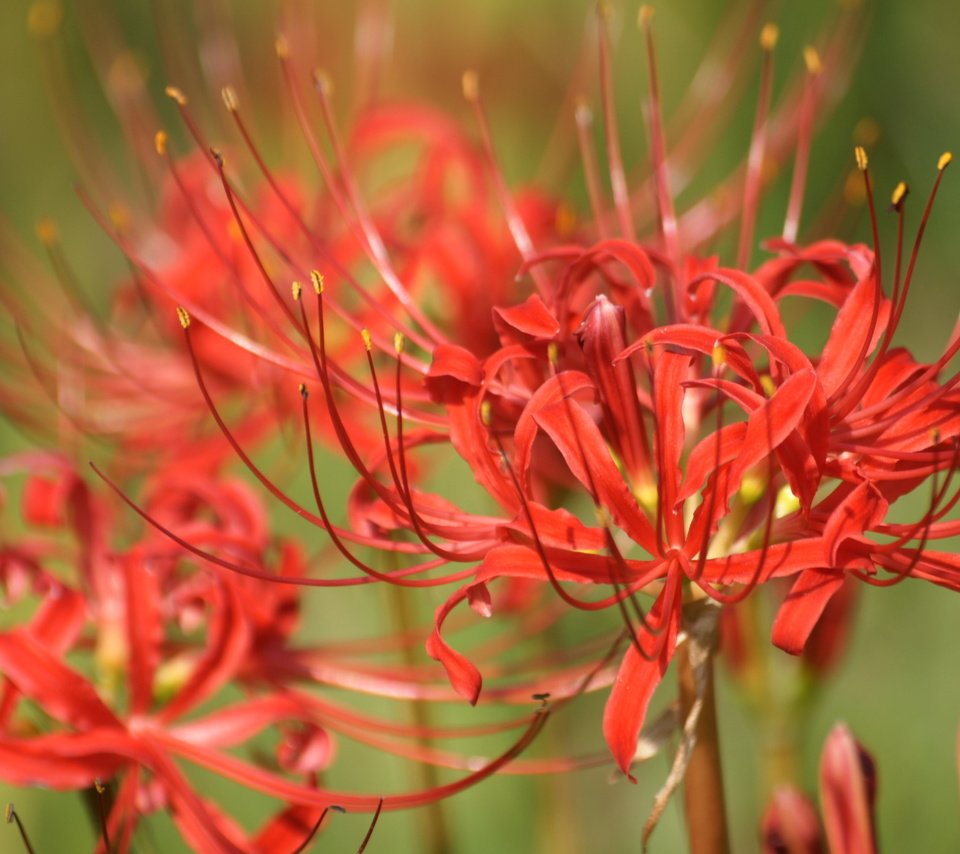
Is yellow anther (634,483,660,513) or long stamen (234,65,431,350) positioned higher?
long stamen (234,65,431,350)

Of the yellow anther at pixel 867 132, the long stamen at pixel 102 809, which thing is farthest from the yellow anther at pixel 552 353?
the yellow anther at pixel 867 132

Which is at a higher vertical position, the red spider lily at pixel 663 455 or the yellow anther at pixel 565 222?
the yellow anther at pixel 565 222

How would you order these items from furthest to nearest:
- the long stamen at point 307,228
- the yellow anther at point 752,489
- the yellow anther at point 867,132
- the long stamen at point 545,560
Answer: the yellow anther at point 867,132, the long stamen at point 307,228, the yellow anther at point 752,489, the long stamen at point 545,560

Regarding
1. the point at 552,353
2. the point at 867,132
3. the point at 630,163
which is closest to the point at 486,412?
the point at 552,353

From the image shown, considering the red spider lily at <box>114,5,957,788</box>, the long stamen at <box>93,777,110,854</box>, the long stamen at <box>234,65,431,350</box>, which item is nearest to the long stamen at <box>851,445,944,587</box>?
the red spider lily at <box>114,5,957,788</box>

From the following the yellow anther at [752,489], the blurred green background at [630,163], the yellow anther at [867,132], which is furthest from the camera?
the blurred green background at [630,163]

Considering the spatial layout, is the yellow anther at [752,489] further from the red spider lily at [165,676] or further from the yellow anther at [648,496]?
the red spider lily at [165,676]

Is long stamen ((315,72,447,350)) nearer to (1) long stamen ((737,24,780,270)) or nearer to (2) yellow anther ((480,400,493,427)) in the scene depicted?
(2) yellow anther ((480,400,493,427))
